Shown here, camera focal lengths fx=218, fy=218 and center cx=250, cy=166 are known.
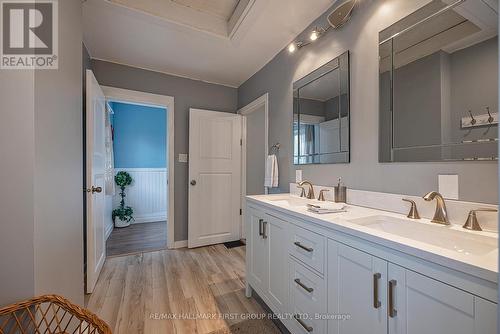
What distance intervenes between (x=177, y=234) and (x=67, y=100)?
2.20 meters

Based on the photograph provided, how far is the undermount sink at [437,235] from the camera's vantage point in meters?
0.81

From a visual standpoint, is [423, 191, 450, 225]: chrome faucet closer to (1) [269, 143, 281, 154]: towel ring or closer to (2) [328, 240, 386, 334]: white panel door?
(2) [328, 240, 386, 334]: white panel door

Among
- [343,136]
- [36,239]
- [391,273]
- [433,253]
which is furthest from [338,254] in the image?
[36,239]

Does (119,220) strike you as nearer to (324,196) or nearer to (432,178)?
(324,196)

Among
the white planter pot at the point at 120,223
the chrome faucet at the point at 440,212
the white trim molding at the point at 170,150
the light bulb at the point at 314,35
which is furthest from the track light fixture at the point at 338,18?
the white planter pot at the point at 120,223

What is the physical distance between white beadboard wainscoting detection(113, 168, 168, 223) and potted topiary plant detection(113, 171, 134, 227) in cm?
9

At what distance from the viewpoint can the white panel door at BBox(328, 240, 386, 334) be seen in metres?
0.80

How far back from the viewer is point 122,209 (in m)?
3.94

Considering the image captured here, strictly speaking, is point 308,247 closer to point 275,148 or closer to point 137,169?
point 275,148

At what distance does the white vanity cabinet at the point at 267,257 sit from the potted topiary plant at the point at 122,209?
9.95 feet

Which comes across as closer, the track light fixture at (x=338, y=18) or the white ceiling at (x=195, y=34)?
the track light fixture at (x=338, y=18)

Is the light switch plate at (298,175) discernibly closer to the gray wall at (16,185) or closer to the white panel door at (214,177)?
the white panel door at (214,177)

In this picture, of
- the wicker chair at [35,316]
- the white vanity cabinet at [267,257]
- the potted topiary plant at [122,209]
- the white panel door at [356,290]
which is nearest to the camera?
the wicker chair at [35,316]

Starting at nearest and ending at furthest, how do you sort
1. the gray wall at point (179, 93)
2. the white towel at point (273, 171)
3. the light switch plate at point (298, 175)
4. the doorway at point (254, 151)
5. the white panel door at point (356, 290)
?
the white panel door at point (356, 290) → the light switch plate at point (298, 175) → the white towel at point (273, 171) → the gray wall at point (179, 93) → the doorway at point (254, 151)
